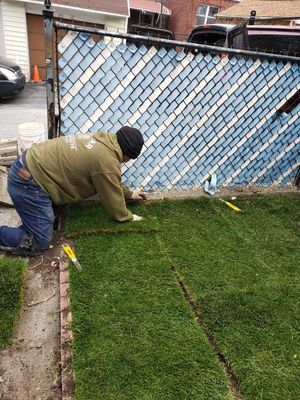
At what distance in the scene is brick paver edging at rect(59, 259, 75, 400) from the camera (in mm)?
1932

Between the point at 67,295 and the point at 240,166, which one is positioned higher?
the point at 240,166

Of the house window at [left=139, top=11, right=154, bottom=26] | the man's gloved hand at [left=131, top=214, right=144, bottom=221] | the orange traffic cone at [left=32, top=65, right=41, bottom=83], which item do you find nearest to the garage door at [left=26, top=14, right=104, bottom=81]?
the orange traffic cone at [left=32, top=65, right=41, bottom=83]

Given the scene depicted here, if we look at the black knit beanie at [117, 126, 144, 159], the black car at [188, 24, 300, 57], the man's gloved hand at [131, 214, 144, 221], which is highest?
the black car at [188, 24, 300, 57]

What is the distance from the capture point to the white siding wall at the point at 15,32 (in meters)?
12.3

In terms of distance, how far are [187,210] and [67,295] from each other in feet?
6.11

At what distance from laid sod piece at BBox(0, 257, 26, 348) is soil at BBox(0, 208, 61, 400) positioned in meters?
0.07

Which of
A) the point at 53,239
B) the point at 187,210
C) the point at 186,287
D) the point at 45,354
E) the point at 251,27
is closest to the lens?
the point at 45,354

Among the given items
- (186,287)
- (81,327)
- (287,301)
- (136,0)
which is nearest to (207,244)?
(186,287)

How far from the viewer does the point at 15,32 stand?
41.4 ft

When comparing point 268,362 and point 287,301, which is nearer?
point 268,362

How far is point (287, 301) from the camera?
268 cm

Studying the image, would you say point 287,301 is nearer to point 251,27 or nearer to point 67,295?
point 67,295

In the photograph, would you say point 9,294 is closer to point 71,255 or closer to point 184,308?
point 71,255

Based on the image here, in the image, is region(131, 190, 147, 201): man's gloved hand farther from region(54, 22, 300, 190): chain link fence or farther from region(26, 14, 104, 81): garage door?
region(26, 14, 104, 81): garage door
